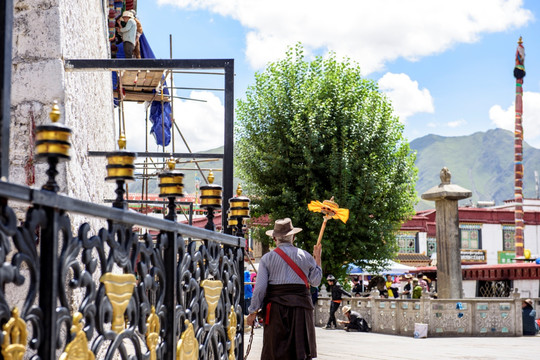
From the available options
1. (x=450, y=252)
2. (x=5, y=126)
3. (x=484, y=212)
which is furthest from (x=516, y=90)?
(x=5, y=126)

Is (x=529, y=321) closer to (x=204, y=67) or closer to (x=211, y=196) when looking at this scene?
(x=204, y=67)

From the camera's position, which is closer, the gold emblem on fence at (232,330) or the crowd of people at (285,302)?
the gold emblem on fence at (232,330)

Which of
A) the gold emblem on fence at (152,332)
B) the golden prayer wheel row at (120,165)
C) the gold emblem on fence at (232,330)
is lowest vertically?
the gold emblem on fence at (232,330)

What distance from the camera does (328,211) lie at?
31.7 ft

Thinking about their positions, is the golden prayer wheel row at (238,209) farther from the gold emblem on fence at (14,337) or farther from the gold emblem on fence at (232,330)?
the gold emblem on fence at (14,337)

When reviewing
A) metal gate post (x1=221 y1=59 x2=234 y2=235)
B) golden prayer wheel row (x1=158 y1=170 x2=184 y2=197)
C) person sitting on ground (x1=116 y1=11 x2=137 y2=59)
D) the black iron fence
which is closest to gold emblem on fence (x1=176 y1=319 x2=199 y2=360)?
the black iron fence

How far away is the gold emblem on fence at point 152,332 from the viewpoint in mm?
A: 3606

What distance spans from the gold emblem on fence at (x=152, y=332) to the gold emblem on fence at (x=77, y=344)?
0.74m


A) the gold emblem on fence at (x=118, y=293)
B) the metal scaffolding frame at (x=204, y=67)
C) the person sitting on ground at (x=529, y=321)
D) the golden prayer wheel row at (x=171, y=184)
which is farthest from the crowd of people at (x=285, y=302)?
the person sitting on ground at (x=529, y=321)

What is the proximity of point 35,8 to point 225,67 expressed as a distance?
6.23 ft

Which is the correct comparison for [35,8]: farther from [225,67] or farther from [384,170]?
[384,170]

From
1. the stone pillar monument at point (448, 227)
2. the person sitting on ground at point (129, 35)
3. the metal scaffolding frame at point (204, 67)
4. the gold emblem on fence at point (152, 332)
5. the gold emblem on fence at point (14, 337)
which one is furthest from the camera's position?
the stone pillar monument at point (448, 227)

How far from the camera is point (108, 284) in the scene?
3.10 metres

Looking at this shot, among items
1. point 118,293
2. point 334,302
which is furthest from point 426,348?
point 118,293
